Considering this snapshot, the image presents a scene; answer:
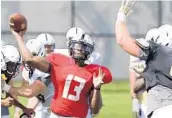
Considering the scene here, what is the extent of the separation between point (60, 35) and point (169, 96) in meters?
12.4

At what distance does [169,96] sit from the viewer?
491cm

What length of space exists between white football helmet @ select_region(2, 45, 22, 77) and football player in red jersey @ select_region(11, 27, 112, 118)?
15cm

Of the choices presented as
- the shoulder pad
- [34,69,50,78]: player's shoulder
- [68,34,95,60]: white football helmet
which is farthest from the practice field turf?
the shoulder pad

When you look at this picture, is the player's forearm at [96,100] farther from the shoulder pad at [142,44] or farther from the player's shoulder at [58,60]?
the shoulder pad at [142,44]

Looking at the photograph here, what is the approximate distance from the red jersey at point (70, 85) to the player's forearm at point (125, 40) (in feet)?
2.67

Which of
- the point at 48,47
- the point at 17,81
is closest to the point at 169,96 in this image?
the point at 48,47

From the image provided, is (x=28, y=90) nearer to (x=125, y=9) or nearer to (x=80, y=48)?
(x=80, y=48)

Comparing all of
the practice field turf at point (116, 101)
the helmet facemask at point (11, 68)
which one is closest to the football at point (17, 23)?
the helmet facemask at point (11, 68)

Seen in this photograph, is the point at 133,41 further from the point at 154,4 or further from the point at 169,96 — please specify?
the point at 154,4

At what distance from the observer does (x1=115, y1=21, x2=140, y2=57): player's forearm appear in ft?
15.3

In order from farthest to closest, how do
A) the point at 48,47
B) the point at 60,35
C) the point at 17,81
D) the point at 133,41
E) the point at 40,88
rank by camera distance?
the point at 60,35
the point at 17,81
the point at 48,47
the point at 40,88
the point at 133,41

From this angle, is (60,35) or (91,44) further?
(60,35)

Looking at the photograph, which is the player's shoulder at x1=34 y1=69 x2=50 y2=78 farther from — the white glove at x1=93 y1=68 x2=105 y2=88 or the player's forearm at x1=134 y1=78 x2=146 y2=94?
the white glove at x1=93 y1=68 x2=105 y2=88

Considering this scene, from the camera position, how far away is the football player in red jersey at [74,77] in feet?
17.9
